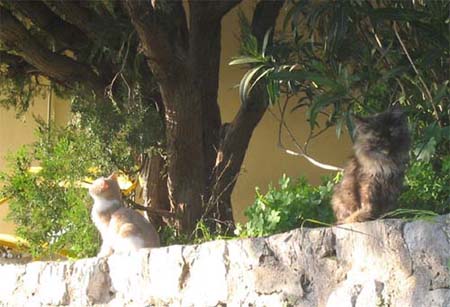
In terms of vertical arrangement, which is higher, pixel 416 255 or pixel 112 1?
pixel 112 1

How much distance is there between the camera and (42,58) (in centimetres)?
714

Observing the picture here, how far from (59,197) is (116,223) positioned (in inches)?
45.6

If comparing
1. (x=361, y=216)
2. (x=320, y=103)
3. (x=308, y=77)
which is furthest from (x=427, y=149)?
(x=308, y=77)

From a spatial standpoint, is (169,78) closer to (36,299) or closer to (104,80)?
(104,80)

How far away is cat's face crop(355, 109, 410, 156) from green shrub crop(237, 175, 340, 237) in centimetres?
57

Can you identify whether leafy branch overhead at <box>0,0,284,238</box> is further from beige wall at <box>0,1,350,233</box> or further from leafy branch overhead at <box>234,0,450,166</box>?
beige wall at <box>0,1,350,233</box>

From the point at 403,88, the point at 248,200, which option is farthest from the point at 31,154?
the point at 403,88

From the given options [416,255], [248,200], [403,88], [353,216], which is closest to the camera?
[416,255]

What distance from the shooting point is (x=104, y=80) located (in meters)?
7.57

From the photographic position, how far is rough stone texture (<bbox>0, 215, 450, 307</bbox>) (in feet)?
12.8

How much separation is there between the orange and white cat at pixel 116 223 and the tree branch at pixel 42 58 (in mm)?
1374

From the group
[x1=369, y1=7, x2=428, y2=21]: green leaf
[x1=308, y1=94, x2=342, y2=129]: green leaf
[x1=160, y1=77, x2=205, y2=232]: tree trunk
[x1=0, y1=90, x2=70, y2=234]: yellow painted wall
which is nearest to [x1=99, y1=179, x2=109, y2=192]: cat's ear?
[x1=160, y1=77, x2=205, y2=232]: tree trunk

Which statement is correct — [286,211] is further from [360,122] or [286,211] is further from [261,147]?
[261,147]

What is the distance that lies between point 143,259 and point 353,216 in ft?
4.47
